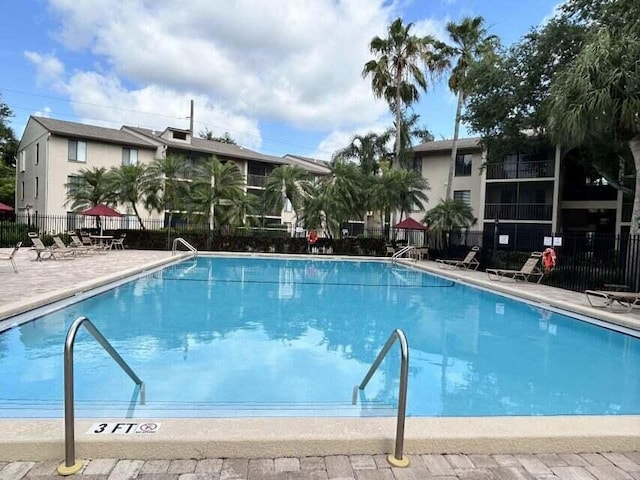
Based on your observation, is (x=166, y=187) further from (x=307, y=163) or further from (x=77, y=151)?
(x=307, y=163)

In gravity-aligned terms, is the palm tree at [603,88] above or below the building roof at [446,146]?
below

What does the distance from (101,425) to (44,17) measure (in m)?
18.4

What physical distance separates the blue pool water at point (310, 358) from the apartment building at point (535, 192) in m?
17.9

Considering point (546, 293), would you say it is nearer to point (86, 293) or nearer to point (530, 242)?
Result: point (530, 242)

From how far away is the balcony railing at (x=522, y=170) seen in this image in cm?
2748

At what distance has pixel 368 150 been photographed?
1272 inches

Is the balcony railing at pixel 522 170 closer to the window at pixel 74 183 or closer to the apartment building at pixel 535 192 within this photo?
the apartment building at pixel 535 192

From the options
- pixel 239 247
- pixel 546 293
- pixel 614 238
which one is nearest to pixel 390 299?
pixel 546 293

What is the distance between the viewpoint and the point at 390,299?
11.9m

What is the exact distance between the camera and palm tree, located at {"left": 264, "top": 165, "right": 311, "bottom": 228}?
25000 millimetres

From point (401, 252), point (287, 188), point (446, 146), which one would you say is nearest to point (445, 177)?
point (446, 146)

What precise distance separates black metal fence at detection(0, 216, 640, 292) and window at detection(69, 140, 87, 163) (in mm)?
4097

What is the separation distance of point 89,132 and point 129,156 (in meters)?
2.93

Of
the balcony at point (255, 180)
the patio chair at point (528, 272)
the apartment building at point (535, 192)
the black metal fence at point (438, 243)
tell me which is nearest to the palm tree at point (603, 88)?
the black metal fence at point (438, 243)
